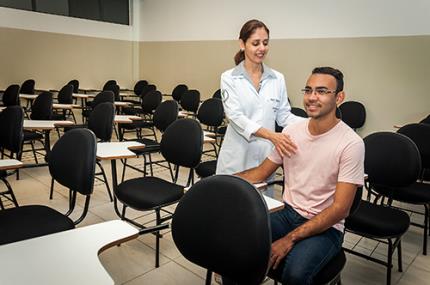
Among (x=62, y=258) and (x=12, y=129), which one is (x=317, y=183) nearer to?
(x=62, y=258)

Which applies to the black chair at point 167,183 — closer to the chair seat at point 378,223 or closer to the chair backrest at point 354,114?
the chair seat at point 378,223

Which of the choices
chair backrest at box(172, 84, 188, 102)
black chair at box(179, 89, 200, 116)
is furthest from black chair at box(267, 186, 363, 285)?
chair backrest at box(172, 84, 188, 102)

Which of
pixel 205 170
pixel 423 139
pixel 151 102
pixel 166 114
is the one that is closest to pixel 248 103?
pixel 205 170

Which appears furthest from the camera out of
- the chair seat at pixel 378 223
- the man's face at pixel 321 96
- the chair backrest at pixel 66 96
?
the chair backrest at pixel 66 96

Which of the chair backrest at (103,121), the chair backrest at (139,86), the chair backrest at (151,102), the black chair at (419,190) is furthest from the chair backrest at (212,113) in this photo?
the chair backrest at (139,86)

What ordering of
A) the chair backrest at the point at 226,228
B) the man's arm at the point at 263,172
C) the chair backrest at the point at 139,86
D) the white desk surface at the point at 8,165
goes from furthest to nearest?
1. the chair backrest at the point at 139,86
2. the white desk surface at the point at 8,165
3. the man's arm at the point at 263,172
4. the chair backrest at the point at 226,228

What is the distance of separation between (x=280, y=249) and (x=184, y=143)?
134 cm

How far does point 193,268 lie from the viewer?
2326 millimetres

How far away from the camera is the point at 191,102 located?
6.23 metres

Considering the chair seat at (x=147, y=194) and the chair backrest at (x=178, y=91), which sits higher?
the chair backrest at (x=178, y=91)

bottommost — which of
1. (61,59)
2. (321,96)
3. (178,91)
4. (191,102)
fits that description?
(191,102)

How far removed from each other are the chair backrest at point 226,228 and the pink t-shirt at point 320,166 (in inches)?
20.9

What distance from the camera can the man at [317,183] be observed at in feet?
4.81

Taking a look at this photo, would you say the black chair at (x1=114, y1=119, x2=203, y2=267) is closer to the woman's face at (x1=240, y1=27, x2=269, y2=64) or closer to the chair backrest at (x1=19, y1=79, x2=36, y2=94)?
the woman's face at (x1=240, y1=27, x2=269, y2=64)
